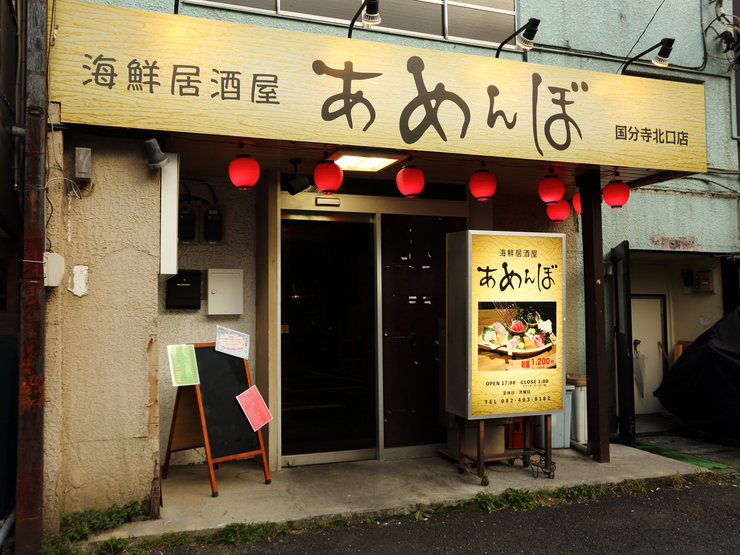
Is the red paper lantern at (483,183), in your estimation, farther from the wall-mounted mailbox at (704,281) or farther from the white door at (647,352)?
the wall-mounted mailbox at (704,281)

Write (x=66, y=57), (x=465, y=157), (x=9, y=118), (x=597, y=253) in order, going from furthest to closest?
(x=597, y=253), (x=465, y=157), (x=9, y=118), (x=66, y=57)

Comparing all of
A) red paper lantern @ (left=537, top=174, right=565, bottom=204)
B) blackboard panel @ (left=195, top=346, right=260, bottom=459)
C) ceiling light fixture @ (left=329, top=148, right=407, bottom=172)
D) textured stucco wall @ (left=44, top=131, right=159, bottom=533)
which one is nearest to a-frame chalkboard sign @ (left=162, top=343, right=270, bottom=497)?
blackboard panel @ (left=195, top=346, right=260, bottom=459)

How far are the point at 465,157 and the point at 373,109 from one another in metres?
1.10

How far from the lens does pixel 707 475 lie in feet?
20.4

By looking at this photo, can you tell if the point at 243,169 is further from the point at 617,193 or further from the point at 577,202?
the point at 577,202

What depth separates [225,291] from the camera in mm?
6484

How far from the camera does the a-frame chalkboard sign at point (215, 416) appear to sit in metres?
5.58

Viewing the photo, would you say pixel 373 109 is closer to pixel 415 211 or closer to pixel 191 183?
pixel 415 211

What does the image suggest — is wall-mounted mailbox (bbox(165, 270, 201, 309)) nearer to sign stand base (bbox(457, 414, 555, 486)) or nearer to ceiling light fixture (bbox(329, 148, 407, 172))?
ceiling light fixture (bbox(329, 148, 407, 172))

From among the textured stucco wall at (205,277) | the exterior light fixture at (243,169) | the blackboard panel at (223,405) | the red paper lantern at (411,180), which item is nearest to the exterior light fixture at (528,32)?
the red paper lantern at (411,180)

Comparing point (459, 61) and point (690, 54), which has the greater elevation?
point (690, 54)

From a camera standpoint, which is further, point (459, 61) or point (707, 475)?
point (707, 475)

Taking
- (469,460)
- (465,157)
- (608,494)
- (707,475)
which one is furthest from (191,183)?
(707,475)

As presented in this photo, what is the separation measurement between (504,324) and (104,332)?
381cm
